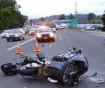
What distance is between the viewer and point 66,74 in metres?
9.23

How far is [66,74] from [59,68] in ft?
1.15

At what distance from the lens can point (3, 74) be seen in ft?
38.8

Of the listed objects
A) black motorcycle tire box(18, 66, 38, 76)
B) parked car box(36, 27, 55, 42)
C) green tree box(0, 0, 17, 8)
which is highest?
green tree box(0, 0, 17, 8)

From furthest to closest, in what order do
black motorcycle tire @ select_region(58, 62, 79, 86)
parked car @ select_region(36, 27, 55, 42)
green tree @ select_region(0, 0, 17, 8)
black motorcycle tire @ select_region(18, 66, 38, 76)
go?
green tree @ select_region(0, 0, 17, 8)
parked car @ select_region(36, 27, 55, 42)
black motorcycle tire @ select_region(18, 66, 38, 76)
black motorcycle tire @ select_region(58, 62, 79, 86)

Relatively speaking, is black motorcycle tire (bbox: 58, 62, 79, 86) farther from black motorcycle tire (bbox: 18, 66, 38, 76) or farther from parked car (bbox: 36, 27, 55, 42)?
parked car (bbox: 36, 27, 55, 42)

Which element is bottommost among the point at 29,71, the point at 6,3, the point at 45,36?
the point at 45,36

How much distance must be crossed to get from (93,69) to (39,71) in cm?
342

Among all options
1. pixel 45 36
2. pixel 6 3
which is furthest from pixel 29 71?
pixel 6 3

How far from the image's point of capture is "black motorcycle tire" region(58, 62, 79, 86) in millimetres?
9008

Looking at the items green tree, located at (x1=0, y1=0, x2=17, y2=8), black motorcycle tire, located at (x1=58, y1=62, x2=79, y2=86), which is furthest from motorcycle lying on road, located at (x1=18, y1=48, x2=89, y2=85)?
green tree, located at (x1=0, y1=0, x2=17, y2=8)

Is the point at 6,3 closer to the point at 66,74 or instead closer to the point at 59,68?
the point at 66,74

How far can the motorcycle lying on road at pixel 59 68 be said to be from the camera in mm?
9107

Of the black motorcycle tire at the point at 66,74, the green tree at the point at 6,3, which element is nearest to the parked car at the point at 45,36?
the black motorcycle tire at the point at 66,74

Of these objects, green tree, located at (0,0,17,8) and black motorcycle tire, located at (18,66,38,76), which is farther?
green tree, located at (0,0,17,8)
